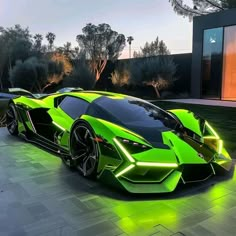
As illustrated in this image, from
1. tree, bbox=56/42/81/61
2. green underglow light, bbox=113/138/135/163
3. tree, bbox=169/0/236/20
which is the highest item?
tree, bbox=169/0/236/20

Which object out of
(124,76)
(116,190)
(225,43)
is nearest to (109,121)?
(116,190)

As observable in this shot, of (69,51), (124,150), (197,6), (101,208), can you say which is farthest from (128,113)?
(69,51)

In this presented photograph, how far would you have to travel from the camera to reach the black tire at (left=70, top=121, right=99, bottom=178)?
302cm

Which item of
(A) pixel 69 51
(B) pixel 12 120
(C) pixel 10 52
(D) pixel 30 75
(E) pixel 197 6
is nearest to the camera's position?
(B) pixel 12 120

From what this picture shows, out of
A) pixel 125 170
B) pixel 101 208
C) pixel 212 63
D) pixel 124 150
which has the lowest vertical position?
pixel 101 208

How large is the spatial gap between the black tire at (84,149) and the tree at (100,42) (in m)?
24.9

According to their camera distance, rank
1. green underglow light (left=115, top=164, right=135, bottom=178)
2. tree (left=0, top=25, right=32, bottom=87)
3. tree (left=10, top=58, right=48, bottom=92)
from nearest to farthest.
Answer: green underglow light (left=115, top=164, right=135, bottom=178) < tree (left=10, top=58, right=48, bottom=92) < tree (left=0, top=25, right=32, bottom=87)

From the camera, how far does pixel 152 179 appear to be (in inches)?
106

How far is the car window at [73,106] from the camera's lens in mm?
3766

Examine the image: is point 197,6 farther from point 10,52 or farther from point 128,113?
point 128,113

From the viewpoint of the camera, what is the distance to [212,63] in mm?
15711

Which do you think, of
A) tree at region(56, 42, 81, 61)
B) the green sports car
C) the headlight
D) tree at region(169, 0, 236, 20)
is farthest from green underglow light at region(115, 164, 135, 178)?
tree at region(56, 42, 81, 61)

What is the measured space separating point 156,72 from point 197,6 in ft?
30.0

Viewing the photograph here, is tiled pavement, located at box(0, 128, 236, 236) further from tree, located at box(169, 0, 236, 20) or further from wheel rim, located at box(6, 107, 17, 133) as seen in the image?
tree, located at box(169, 0, 236, 20)
